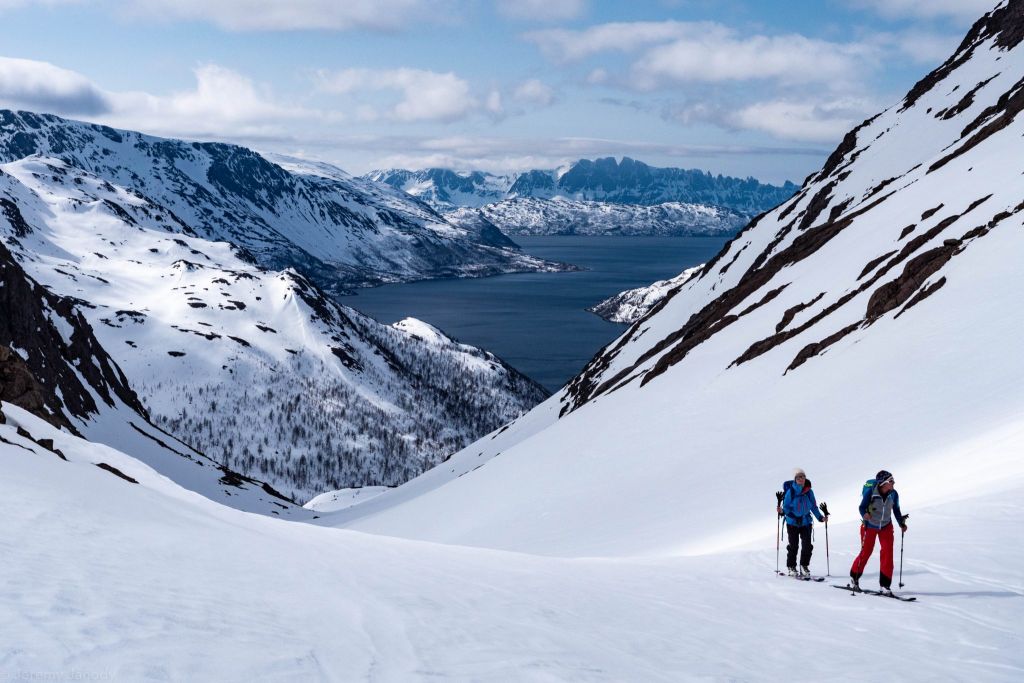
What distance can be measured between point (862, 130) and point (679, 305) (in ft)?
171

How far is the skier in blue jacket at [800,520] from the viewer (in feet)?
50.4

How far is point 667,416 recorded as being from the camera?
133ft

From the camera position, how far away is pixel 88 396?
96312 millimetres

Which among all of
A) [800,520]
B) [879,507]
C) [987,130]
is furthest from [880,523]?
[987,130]

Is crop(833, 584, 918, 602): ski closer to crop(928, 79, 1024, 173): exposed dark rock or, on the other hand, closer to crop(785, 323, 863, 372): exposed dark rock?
crop(785, 323, 863, 372): exposed dark rock

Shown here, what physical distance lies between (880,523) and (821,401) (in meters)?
17.3

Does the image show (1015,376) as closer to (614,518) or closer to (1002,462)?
(1002,462)

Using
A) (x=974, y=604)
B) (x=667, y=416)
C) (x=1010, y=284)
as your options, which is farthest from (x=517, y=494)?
(x=974, y=604)

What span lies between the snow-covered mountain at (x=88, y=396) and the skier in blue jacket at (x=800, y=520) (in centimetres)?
7926

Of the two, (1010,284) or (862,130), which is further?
(862,130)

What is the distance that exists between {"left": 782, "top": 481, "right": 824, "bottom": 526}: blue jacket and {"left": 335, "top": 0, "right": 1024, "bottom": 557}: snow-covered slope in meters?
2.40

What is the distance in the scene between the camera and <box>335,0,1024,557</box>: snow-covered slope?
869 inches

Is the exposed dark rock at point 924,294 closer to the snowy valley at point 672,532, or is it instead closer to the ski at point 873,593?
the snowy valley at point 672,532

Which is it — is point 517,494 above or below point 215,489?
above
